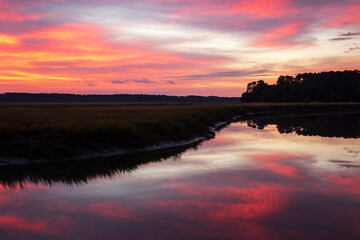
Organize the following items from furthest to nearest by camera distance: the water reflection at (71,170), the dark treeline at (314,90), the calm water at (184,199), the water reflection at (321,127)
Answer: the dark treeline at (314,90) → the water reflection at (321,127) → the water reflection at (71,170) → the calm water at (184,199)

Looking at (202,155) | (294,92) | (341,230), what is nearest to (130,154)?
(202,155)

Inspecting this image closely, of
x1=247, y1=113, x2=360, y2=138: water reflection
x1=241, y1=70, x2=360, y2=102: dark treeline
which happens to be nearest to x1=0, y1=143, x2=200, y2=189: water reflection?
x1=247, y1=113, x2=360, y2=138: water reflection

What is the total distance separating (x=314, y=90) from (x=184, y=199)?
5405 inches

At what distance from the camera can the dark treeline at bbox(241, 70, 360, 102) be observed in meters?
124

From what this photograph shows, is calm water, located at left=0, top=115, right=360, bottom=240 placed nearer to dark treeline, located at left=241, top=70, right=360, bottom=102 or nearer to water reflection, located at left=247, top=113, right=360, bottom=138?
water reflection, located at left=247, top=113, right=360, bottom=138

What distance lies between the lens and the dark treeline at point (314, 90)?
124250 mm

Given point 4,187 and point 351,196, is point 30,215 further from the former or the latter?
point 351,196

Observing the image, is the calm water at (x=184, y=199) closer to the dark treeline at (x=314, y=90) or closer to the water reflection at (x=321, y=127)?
the water reflection at (x=321, y=127)

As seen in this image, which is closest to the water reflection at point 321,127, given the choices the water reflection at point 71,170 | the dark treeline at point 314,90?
the water reflection at point 71,170

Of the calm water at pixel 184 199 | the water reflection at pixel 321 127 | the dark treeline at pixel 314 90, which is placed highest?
the dark treeline at pixel 314 90

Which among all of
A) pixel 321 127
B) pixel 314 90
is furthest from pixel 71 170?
pixel 314 90

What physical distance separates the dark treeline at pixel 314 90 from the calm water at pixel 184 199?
4721 inches

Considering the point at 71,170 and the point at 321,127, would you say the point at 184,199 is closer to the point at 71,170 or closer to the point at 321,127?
the point at 71,170

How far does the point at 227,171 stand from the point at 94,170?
4.41m
